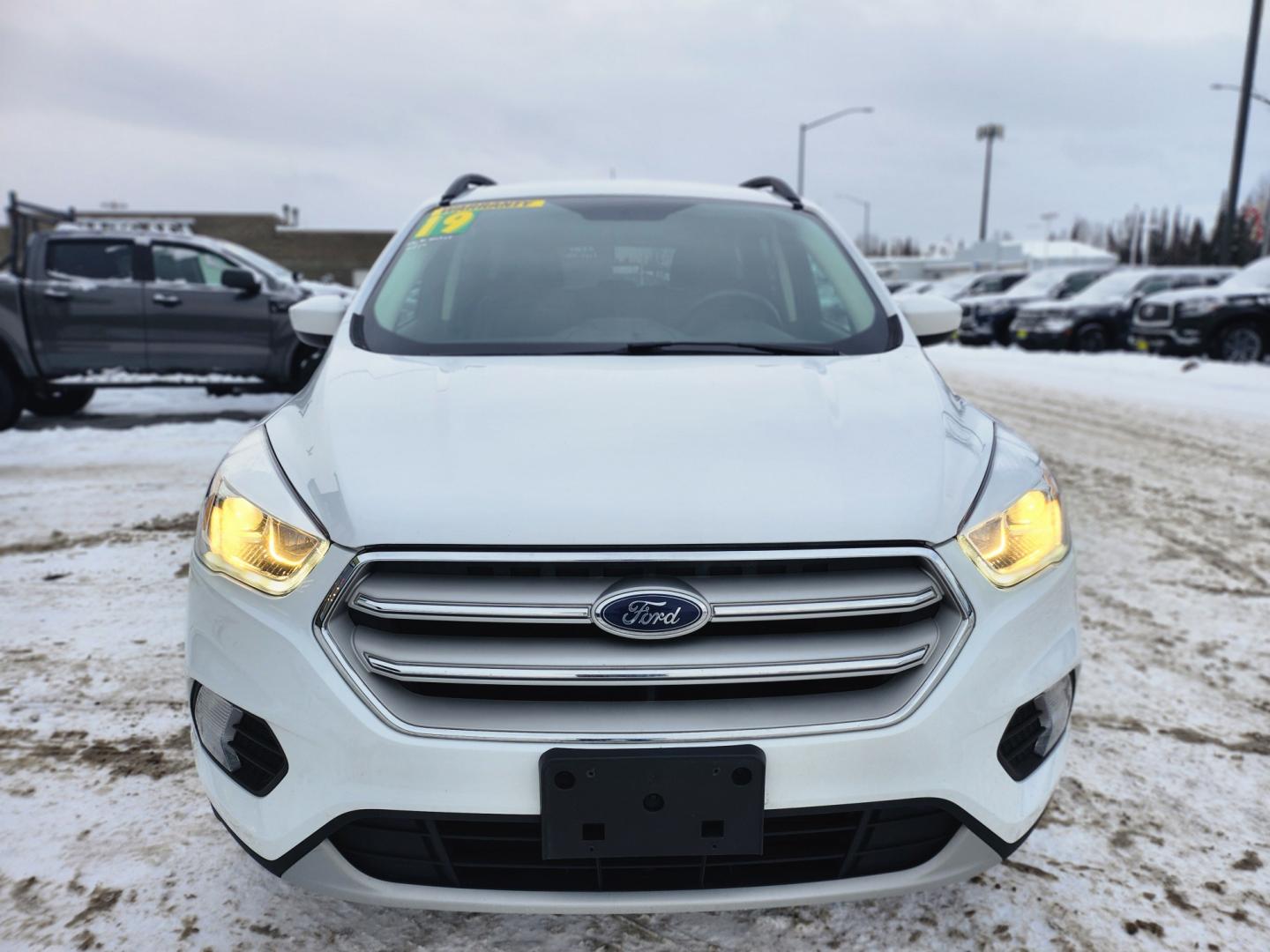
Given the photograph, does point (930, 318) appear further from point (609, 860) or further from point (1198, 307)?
point (1198, 307)

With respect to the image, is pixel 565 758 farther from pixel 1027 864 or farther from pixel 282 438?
pixel 1027 864

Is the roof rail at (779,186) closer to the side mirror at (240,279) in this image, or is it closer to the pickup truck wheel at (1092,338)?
the side mirror at (240,279)

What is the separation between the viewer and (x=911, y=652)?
1.60 m

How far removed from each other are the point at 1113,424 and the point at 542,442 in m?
7.71

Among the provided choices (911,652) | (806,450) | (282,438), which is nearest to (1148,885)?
(911,652)

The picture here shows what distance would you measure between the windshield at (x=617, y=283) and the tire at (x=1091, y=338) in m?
14.8

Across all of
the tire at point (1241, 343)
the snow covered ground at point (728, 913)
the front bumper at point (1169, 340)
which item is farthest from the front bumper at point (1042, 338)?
the snow covered ground at point (728, 913)

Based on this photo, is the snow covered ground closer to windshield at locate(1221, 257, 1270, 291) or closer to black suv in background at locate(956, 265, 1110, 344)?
windshield at locate(1221, 257, 1270, 291)

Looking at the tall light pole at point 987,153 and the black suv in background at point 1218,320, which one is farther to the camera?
the tall light pole at point 987,153

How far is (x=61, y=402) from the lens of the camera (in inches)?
356

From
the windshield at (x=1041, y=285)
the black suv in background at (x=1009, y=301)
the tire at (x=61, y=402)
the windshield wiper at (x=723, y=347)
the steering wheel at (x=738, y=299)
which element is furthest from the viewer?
the windshield at (x=1041, y=285)

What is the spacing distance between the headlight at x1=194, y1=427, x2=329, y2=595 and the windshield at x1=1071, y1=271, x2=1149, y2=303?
17.1 meters

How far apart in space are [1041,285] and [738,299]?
19.7 meters

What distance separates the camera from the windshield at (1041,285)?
1964 cm
